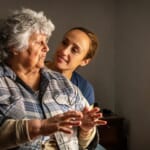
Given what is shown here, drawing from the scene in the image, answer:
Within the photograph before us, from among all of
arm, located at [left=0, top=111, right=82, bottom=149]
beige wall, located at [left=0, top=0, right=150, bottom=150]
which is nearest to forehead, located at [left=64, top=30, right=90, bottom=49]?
arm, located at [left=0, top=111, right=82, bottom=149]

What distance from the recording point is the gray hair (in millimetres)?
1407

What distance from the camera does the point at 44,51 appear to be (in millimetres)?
1466

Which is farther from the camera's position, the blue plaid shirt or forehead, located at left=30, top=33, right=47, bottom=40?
forehead, located at left=30, top=33, right=47, bottom=40

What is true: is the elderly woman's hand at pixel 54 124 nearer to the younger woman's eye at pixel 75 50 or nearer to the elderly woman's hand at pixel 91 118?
the elderly woman's hand at pixel 91 118

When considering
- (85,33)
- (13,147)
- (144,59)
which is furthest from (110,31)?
(13,147)

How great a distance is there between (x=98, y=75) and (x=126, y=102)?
43 cm

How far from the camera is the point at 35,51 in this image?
1.44 m

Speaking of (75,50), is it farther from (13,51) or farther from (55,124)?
(55,124)

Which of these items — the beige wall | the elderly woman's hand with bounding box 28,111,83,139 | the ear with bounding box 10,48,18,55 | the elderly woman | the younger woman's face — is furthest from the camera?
the beige wall

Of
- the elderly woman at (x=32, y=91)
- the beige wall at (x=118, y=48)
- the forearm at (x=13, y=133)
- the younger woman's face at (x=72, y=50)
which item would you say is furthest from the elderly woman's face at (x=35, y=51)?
the beige wall at (x=118, y=48)

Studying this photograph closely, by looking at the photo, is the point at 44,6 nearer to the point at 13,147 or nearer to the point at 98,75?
the point at 98,75

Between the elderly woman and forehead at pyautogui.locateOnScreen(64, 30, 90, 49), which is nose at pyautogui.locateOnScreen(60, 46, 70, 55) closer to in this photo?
forehead at pyautogui.locateOnScreen(64, 30, 90, 49)

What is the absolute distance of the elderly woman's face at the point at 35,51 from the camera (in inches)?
56.5

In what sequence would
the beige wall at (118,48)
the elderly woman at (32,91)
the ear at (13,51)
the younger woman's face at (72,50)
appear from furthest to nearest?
the beige wall at (118,48), the younger woman's face at (72,50), the ear at (13,51), the elderly woman at (32,91)
